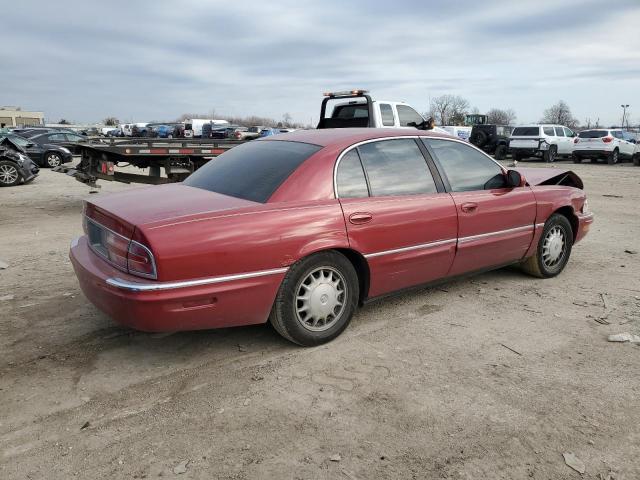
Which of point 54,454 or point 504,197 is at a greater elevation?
point 504,197

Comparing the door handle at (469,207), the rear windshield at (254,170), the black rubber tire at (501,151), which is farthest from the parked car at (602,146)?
the rear windshield at (254,170)

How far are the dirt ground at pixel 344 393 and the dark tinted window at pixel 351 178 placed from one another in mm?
1054

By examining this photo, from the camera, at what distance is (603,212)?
381 inches

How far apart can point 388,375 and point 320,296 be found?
70 centimetres

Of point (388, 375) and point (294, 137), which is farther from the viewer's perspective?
point (294, 137)

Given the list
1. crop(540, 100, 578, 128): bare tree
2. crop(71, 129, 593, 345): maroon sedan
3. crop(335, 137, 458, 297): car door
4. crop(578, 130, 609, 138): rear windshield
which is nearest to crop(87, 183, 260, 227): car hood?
crop(71, 129, 593, 345): maroon sedan

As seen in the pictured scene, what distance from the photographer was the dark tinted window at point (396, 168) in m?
3.91

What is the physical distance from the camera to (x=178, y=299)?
3.01 metres

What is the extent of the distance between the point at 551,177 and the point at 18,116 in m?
137

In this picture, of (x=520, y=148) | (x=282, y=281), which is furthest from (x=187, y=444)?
(x=520, y=148)

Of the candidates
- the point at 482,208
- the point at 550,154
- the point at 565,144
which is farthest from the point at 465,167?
the point at 565,144

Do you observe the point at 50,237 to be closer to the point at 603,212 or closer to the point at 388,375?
the point at 388,375

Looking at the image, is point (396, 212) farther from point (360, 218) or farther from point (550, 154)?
point (550, 154)

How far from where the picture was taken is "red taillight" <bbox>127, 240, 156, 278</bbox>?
2963 millimetres
